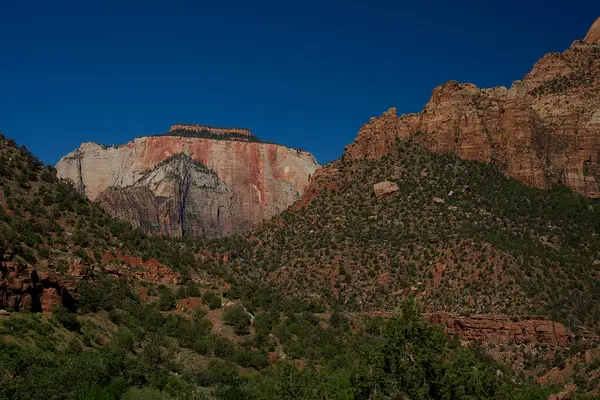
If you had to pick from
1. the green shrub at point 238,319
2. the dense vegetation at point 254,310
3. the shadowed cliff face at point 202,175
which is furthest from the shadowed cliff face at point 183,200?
the green shrub at point 238,319

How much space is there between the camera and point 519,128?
253ft

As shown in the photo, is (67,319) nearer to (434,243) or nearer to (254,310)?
(254,310)

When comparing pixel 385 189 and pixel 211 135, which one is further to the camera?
pixel 211 135

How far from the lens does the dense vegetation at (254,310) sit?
79.8 feet

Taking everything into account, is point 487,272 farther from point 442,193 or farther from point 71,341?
point 71,341

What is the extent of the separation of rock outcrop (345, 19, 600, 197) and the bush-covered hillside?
220 cm

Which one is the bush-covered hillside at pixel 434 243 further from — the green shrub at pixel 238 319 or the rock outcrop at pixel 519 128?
the green shrub at pixel 238 319

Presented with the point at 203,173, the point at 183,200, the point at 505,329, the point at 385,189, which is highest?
the point at 203,173

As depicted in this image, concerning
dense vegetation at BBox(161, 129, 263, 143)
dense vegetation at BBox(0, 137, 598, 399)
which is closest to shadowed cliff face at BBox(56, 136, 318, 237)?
dense vegetation at BBox(161, 129, 263, 143)

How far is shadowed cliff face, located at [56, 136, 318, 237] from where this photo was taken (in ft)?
479

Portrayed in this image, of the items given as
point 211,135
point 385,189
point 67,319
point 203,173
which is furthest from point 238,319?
point 211,135

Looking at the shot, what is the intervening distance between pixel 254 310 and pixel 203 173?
109 metres

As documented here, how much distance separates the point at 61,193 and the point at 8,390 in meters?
26.6

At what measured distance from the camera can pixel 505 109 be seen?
79.2 meters
